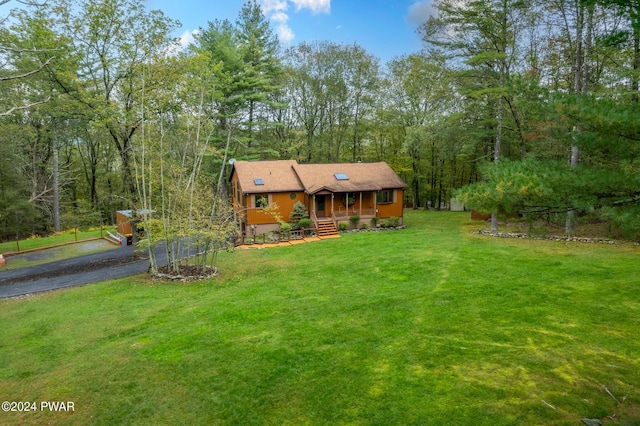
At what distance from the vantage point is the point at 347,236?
62.9 ft

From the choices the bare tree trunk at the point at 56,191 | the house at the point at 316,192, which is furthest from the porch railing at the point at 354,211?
the bare tree trunk at the point at 56,191

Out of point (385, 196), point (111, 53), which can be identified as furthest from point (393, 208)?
point (111, 53)

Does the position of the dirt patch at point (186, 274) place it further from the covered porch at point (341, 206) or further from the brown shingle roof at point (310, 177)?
the covered porch at point (341, 206)

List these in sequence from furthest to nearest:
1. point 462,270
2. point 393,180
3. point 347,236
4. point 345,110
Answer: point 345,110 < point 393,180 < point 347,236 < point 462,270

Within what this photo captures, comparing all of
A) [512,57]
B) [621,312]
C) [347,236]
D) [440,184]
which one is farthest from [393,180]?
[621,312]

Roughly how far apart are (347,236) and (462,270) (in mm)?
8588

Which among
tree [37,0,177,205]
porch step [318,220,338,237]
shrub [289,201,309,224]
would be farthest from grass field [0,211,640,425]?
shrub [289,201,309,224]

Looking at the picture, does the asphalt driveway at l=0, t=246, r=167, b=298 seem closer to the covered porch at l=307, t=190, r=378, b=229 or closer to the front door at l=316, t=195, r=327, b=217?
the covered porch at l=307, t=190, r=378, b=229

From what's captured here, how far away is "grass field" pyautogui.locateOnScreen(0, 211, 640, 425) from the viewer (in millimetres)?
4910

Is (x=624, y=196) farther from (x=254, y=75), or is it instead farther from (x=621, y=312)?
(x=254, y=75)

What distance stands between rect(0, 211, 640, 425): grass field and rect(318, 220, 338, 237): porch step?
317 inches

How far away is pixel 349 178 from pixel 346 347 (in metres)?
16.3

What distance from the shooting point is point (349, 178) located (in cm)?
2212

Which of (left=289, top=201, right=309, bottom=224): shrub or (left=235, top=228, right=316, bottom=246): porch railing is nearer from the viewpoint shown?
(left=235, top=228, right=316, bottom=246): porch railing
